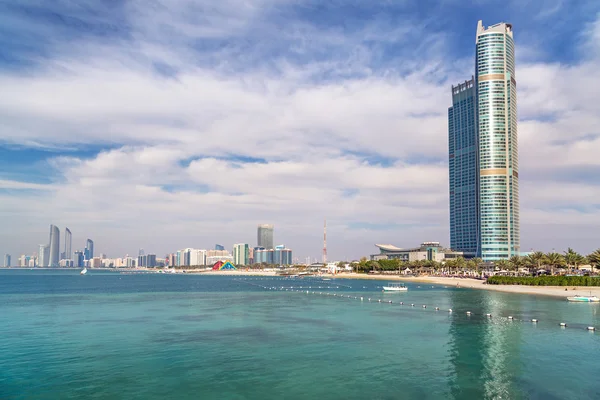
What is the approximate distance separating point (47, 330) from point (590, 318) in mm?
88784

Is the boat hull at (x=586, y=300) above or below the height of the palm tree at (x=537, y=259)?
below

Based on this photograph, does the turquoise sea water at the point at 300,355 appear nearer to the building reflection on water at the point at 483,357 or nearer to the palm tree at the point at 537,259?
the building reflection on water at the point at 483,357

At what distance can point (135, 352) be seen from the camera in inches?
2068

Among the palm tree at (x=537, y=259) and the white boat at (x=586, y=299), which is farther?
the palm tree at (x=537, y=259)

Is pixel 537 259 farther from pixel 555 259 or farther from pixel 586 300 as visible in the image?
pixel 586 300

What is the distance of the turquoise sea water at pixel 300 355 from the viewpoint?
3834cm

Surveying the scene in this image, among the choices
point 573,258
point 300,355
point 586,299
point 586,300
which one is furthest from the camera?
point 573,258

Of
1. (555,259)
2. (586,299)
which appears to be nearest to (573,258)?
(555,259)

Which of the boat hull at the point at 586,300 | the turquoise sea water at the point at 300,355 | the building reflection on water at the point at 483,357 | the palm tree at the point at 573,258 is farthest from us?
the palm tree at the point at 573,258

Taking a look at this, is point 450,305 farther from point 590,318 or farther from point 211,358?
point 211,358

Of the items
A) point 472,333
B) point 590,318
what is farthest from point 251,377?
point 590,318

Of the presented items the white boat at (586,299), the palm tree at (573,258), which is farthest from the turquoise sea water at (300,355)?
the palm tree at (573,258)

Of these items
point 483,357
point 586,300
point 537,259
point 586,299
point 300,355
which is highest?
point 537,259

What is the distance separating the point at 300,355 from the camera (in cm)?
5072
